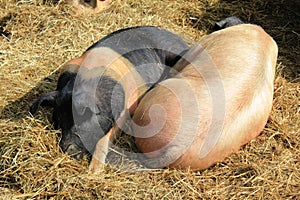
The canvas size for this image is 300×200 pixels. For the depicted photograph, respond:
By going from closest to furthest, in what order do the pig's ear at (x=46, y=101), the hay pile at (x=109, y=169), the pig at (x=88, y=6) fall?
the hay pile at (x=109, y=169) → the pig's ear at (x=46, y=101) → the pig at (x=88, y=6)

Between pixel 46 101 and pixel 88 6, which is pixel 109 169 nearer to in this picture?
pixel 46 101

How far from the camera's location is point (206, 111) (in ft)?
14.0

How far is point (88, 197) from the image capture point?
12.8 ft

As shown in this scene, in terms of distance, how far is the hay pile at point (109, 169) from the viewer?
4.07 meters

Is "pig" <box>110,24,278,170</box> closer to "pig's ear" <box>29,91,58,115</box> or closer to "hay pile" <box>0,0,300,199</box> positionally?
"hay pile" <box>0,0,300,199</box>

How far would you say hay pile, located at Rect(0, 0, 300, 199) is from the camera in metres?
4.07

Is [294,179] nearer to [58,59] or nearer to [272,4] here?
[58,59]

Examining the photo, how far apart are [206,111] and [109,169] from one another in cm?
100

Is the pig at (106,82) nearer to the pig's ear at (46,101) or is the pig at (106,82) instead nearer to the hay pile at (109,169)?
the pig's ear at (46,101)

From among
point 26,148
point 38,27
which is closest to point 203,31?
point 38,27

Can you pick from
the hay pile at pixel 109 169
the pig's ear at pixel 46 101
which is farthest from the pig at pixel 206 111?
the pig's ear at pixel 46 101

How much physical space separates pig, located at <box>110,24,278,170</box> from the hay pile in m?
0.17

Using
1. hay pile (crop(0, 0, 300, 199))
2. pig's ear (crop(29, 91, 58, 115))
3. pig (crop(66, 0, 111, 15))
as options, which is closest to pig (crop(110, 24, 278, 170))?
hay pile (crop(0, 0, 300, 199))

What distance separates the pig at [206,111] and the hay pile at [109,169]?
17 centimetres
